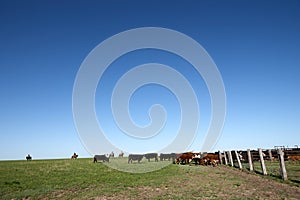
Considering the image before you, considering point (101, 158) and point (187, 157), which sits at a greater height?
point (101, 158)

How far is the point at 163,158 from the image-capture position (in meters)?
39.2

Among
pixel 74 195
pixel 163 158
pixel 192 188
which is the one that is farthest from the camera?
pixel 163 158

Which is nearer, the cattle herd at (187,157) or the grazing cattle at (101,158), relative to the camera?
the cattle herd at (187,157)

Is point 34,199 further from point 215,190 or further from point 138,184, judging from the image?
point 215,190

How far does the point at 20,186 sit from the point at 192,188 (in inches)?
355

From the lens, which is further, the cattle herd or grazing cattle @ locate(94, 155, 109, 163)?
grazing cattle @ locate(94, 155, 109, 163)

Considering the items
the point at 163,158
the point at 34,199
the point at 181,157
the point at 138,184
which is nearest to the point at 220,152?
the point at 181,157

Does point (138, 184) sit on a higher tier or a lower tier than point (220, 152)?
lower

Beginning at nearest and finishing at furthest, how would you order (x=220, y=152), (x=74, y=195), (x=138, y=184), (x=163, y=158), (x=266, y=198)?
(x=266, y=198)
(x=74, y=195)
(x=138, y=184)
(x=220, y=152)
(x=163, y=158)

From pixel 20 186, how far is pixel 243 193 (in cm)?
1119

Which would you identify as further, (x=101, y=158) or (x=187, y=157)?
(x=101, y=158)

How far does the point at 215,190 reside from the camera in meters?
11.8

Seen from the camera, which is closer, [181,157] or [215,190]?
[215,190]

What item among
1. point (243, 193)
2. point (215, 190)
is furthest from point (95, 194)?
point (243, 193)
